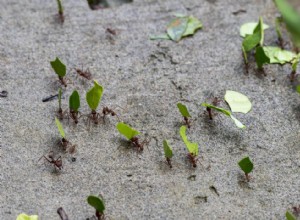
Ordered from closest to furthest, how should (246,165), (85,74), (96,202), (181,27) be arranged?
(96,202) < (246,165) < (85,74) < (181,27)

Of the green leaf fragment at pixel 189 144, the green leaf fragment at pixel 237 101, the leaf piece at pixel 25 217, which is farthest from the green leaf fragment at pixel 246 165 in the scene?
the leaf piece at pixel 25 217

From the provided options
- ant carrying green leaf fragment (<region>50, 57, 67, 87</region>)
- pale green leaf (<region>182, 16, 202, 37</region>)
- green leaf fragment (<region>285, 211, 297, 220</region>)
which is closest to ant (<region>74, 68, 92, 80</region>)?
ant carrying green leaf fragment (<region>50, 57, 67, 87</region>)

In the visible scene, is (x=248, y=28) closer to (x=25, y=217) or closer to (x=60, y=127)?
(x=60, y=127)

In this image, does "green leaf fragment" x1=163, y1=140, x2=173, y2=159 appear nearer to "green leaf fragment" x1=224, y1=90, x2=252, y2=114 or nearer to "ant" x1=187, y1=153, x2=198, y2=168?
"ant" x1=187, y1=153, x2=198, y2=168

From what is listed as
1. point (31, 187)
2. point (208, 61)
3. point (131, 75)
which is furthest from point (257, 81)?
point (31, 187)

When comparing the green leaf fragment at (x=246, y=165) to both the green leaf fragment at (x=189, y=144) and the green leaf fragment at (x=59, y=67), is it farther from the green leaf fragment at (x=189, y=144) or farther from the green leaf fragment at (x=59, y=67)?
the green leaf fragment at (x=59, y=67)

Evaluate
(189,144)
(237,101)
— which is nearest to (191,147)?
(189,144)
